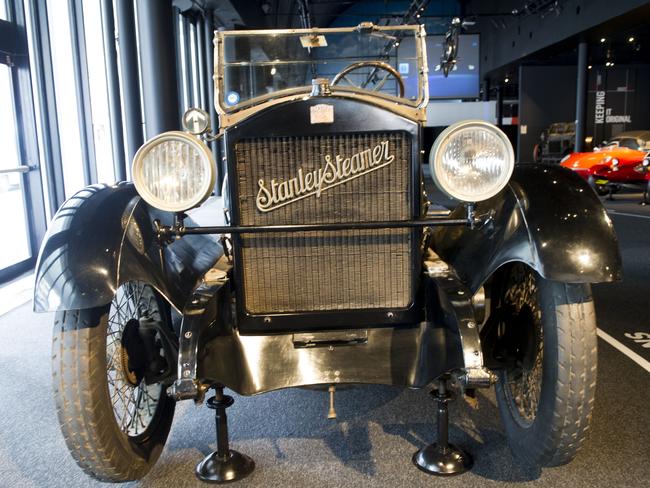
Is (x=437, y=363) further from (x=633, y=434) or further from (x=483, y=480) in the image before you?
(x=633, y=434)

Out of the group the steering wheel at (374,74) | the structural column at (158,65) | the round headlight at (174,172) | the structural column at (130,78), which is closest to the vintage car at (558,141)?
the structural column at (158,65)

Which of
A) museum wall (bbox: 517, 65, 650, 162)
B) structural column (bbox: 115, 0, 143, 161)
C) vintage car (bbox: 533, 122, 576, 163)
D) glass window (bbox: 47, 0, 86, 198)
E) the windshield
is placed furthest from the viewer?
vintage car (bbox: 533, 122, 576, 163)

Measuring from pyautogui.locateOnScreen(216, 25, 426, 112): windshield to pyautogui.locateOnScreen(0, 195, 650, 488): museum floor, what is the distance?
128cm

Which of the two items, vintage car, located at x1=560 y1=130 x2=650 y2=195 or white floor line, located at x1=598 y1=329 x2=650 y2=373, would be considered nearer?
white floor line, located at x1=598 y1=329 x2=650 y2=373

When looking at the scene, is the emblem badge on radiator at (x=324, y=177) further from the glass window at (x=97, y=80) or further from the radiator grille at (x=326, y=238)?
the glass window at (x=97, y=80)

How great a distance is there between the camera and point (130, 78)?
6.52 m

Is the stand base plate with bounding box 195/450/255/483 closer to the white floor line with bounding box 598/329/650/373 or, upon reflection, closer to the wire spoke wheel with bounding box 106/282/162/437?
the wire spoke wheel with bounding box 106/282/162/437

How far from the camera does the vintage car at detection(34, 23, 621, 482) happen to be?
1.69m

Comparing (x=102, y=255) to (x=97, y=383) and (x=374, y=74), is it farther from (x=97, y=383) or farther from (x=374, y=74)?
(x=374, y=74)

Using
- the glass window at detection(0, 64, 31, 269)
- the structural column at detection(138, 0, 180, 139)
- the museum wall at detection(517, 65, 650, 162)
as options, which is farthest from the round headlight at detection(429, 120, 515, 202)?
the museum wall at detection(517, 65, 650, 162)

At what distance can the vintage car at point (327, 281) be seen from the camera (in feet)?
5.54

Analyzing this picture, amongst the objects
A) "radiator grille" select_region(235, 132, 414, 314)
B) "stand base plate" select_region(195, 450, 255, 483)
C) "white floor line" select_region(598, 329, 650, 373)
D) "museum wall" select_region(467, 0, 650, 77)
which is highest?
"museum wall" select_region(467, 0, 650, 77)

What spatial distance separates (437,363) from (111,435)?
0.99m

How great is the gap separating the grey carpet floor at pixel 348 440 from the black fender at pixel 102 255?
591mm
